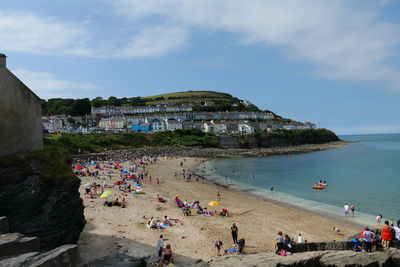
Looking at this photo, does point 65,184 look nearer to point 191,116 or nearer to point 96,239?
point 96,239

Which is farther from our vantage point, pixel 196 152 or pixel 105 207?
pixel 196 152

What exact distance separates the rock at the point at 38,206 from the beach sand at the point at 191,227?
85.8 inches

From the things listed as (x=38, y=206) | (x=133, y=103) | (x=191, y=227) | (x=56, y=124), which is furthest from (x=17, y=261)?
(x=133, y=103)

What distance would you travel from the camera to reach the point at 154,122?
97250mm

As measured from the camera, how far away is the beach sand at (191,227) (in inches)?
514

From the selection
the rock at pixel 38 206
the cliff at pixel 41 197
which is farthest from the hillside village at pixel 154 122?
the rock at pixel 38 206

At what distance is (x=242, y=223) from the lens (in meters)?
18.1

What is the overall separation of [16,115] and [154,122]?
87788 mm

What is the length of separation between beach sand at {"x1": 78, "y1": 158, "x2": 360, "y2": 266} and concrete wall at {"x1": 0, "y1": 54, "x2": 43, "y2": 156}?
4935 millimetres

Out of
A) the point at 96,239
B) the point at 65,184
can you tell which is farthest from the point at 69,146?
the point at 65,184

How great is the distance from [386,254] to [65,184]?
32.6 ft

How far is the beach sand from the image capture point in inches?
514

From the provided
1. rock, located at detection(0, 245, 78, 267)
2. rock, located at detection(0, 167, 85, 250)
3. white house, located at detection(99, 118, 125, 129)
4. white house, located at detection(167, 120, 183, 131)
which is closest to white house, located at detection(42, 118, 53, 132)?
white house, located at detection(99, 118, 125, 129)

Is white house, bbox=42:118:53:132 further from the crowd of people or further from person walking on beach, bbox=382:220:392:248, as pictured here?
Result: person walking on beach, bbox=382:220:392:248
